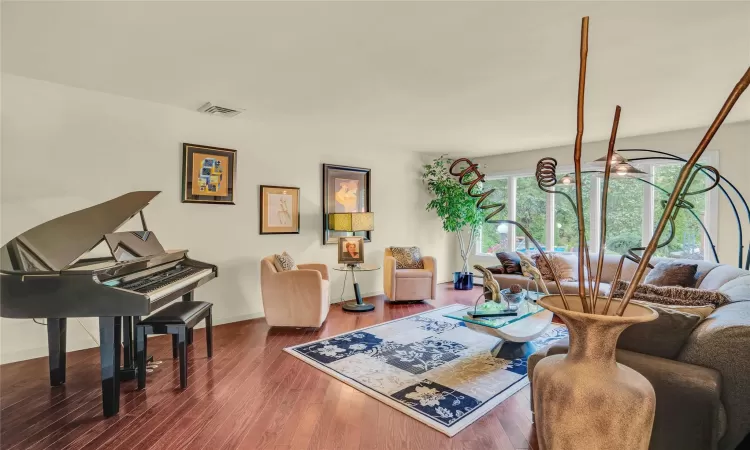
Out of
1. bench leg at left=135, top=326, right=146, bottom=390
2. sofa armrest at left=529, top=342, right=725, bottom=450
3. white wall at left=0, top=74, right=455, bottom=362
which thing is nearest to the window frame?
white wall at left=0, top=74, right=455, bottom=362

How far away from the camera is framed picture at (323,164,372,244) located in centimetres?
543

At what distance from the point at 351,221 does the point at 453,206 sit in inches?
84.7

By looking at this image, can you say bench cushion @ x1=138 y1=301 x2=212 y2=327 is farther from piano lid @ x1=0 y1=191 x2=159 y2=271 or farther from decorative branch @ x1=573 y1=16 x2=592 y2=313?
decorative branch @ x1=573 y1=16 x2=592 y2=313

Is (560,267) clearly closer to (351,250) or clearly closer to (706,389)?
(351,250)

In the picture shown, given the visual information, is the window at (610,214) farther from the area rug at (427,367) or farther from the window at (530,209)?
the area rug at (427,367)

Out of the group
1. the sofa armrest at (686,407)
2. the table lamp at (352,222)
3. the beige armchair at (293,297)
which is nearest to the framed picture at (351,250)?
the table lamp at (352,222)

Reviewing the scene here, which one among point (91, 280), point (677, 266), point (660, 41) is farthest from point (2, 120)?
point (677, 266)

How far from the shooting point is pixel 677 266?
408cm

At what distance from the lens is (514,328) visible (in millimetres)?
3355

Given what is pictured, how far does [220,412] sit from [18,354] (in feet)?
7.31

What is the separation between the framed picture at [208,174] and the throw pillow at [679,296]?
3.97 meters

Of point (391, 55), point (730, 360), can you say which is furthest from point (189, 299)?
point (730, 360)

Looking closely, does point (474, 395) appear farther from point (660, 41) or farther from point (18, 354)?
point (18, 354)

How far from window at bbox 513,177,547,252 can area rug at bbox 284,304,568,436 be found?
2682 millimetres
